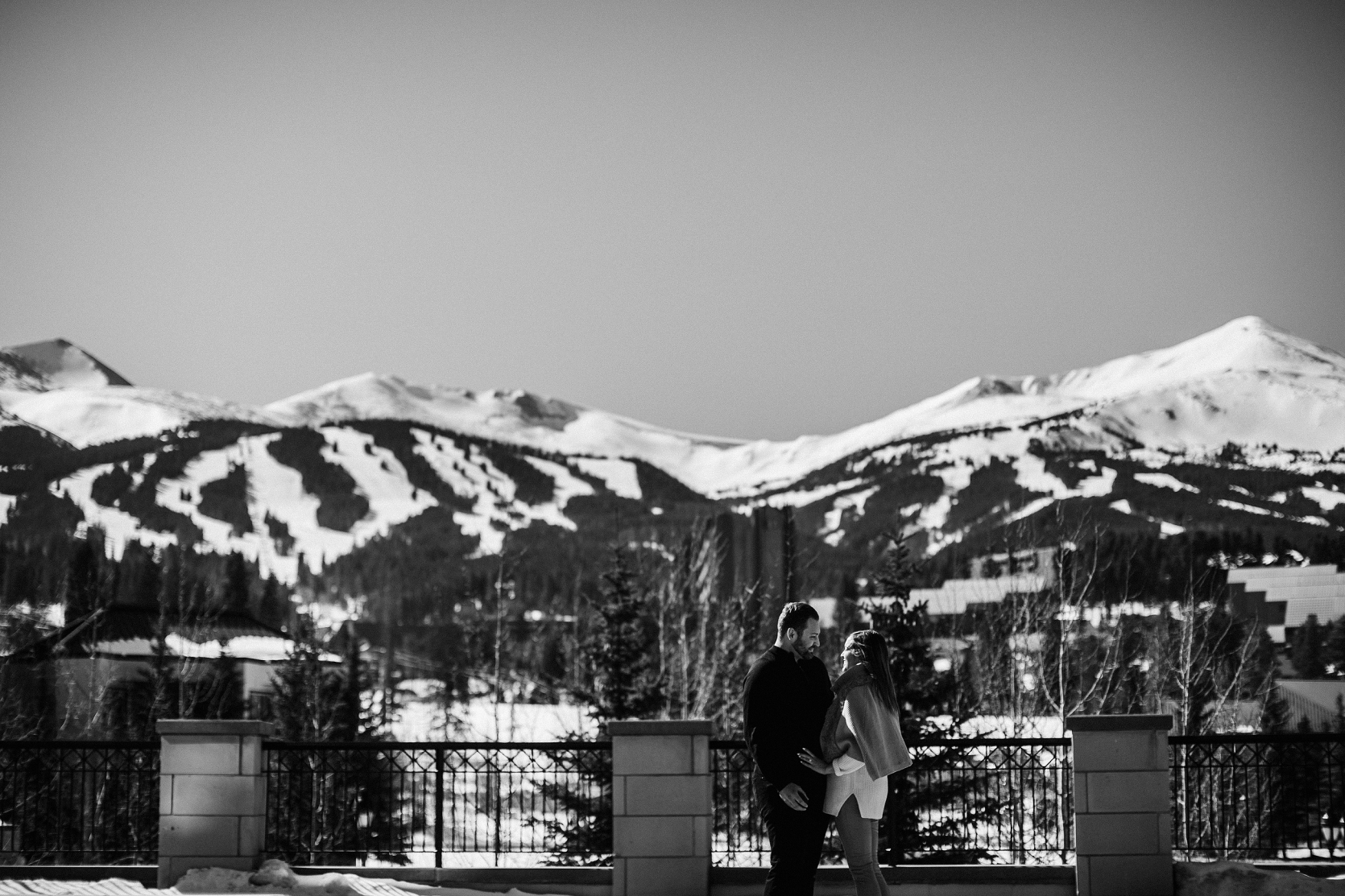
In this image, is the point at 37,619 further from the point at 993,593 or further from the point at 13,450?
the point at 13,450

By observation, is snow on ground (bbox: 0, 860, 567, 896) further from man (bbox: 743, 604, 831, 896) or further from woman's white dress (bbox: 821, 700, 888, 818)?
woman's white dress (bbox: 821, 700, 888, 818)

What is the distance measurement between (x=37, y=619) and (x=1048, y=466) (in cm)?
12181

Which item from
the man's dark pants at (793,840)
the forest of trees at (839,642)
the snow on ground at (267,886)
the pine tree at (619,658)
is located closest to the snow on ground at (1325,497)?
the forest of trees at (839,642)

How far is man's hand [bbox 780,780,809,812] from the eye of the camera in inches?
305

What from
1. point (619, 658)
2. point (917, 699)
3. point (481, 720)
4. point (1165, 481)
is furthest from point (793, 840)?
point (1165, 481)

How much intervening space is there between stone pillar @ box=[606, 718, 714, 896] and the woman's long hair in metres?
3.48

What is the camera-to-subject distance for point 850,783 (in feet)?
26.0

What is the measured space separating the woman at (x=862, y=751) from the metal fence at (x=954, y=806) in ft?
10.2

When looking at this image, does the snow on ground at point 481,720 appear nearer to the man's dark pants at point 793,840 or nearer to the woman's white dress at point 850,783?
the man's dark pants at point 793,840

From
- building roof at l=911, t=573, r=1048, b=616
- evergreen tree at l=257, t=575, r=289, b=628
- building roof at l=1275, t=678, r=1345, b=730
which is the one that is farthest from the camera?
evergreen tree at l=257, t=575, r=289, b=628

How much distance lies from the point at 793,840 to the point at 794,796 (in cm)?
32

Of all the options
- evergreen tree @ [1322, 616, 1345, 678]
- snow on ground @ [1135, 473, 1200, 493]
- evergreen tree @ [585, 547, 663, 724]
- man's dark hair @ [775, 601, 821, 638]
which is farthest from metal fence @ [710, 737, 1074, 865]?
snow on ground @ [1135, 473, 1200, 493]

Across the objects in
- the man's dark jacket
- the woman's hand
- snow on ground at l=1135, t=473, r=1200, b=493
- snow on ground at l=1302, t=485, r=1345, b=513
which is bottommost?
the woman's hand

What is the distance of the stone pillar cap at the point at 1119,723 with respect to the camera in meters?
11.0
